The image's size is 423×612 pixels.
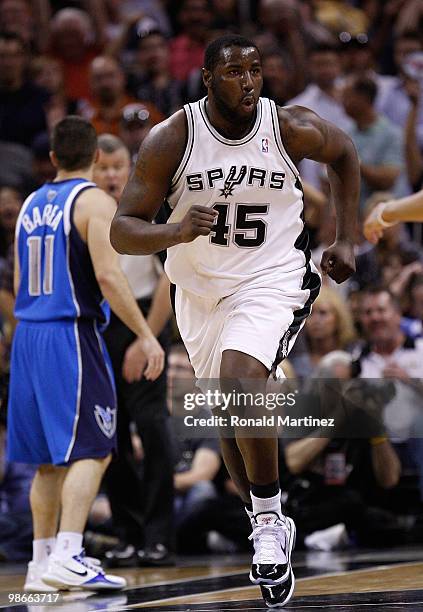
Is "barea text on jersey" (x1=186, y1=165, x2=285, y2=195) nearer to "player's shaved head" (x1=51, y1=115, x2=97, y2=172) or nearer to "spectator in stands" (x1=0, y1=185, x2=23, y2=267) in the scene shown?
"player's shaved head" (x1=51, y1=115, x2=97, y2=172)

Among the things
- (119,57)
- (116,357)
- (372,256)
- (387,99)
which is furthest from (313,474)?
(119,57)

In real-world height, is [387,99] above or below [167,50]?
below

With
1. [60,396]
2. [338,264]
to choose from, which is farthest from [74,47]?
[338,264]

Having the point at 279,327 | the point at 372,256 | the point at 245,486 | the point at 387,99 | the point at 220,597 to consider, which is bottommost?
the point at 220,597

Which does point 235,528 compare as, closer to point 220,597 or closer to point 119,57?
point 220,597

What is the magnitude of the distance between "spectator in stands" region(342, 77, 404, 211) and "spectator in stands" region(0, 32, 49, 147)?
2665 mm

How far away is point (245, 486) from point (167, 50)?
22.3 feet

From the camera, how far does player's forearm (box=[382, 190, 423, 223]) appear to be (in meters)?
5.23

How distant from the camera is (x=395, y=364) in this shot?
7.54m

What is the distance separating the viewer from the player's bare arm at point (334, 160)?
186 inches

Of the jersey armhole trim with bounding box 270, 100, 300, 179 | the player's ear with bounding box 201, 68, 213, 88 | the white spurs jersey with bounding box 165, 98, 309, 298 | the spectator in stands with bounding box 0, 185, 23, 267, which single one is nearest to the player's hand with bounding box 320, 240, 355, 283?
the white spurs jersey with bounding box 165, 98, 309, 298

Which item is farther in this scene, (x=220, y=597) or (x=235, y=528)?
(x=235, y=528)

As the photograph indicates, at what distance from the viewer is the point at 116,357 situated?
677 cm

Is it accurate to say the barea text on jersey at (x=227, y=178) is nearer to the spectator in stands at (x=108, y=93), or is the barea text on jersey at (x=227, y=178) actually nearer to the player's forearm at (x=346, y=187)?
the player's forearm at (x=346, y=187)
